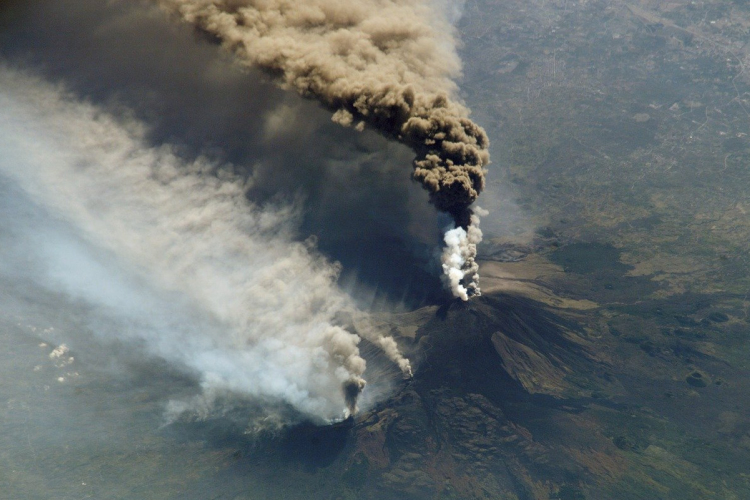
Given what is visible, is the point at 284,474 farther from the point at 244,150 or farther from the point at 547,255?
the point at 547,255

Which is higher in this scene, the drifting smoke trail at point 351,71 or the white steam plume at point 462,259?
the drifting smoke trail at point 351,71

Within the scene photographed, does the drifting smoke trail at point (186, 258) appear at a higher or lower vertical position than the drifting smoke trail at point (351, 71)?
lower

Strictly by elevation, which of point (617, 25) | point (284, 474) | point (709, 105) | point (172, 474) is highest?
point (617, 25)

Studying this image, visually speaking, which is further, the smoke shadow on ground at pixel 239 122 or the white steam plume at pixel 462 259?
the white steam plume at pixel 462 259

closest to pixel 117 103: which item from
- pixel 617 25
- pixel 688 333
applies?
pixel 688 333

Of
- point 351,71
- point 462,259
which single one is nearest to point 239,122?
point 351,71

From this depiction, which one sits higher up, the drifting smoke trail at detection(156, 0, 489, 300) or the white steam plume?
the drifting smoke trail at detection(156, 0, 489, 300)
